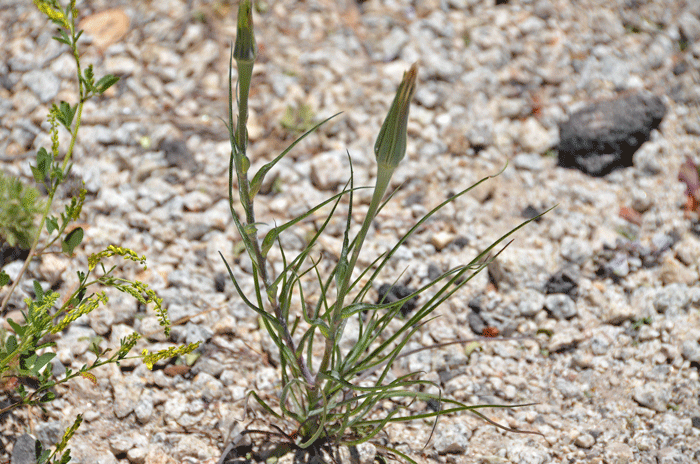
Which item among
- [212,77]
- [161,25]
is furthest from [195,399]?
[161,25]

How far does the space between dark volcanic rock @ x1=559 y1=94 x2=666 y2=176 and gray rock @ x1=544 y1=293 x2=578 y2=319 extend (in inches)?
35.8

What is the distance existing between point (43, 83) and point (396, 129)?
2799 millimetres

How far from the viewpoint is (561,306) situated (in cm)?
260

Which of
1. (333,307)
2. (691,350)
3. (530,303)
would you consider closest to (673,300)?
(691,350)

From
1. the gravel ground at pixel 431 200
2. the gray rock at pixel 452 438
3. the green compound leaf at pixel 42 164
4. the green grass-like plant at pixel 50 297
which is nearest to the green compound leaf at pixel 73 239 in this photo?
the green grass-like plant at pixel 50 297

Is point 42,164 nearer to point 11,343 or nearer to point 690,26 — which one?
point 11,343

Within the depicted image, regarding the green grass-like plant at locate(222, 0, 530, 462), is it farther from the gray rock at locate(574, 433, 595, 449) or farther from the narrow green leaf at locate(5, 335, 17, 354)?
the narrow green leaf at locate(5, 335, 17, 354)

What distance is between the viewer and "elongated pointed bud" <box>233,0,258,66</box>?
3.92 ft

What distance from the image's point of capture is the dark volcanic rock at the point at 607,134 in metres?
3.15

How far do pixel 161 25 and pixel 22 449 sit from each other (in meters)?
2.67

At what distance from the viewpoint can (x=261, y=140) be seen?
3195 millimetres

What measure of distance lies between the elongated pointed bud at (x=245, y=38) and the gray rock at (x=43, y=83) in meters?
2.45

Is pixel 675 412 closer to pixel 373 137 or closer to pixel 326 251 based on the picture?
pixel 326 251

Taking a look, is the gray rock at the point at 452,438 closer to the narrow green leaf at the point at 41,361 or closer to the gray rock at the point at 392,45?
the narrow green leaf at the point at 41,361
